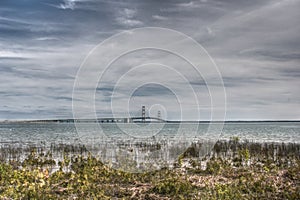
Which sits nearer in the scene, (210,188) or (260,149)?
(210,188)

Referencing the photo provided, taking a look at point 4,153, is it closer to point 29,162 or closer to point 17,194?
point 29,162

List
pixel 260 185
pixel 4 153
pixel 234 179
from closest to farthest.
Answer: pixel 260 185, pixel 234 179, pixel 4 153

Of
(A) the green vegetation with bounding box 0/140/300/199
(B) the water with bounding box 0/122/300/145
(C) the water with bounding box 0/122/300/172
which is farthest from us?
(B) the water with bounding box 0/122/300/145

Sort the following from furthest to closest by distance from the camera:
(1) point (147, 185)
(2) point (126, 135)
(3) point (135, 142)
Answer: (2) point (126, 135) → (3) point (135, 142) → (1) point (147, 185)

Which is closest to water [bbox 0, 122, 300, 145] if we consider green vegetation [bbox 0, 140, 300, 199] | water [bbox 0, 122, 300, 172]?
water [bbox 0, 122, 300, 172]

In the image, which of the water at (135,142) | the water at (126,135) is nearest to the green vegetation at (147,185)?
→ the water at (135,142)

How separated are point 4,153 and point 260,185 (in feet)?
64.0

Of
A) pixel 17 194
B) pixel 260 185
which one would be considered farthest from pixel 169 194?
pixel 17 194

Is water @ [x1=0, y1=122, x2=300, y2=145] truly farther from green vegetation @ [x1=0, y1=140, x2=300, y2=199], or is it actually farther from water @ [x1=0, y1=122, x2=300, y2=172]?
green vegetation @ [x1=0, y1=140, x2=300, y2=199]

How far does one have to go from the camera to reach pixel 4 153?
83.7 feet

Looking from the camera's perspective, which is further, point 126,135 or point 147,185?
point 126,135

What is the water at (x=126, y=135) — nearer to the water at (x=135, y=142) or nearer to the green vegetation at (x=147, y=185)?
the water at (x=135, y=142)

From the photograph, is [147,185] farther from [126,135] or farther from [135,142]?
[126,135]

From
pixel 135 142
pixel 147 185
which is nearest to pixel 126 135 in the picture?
pixel 135 142
